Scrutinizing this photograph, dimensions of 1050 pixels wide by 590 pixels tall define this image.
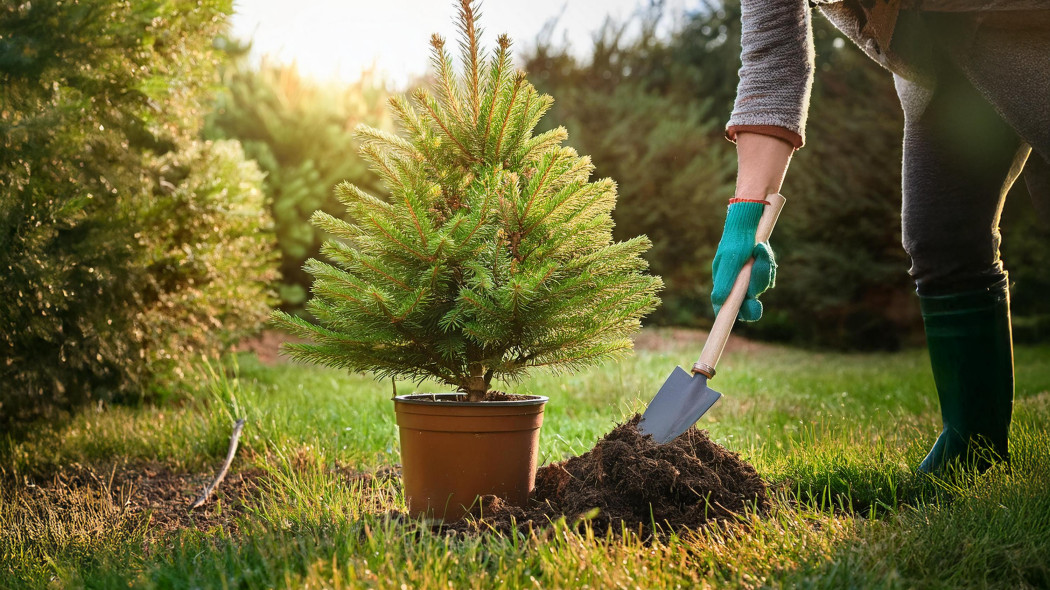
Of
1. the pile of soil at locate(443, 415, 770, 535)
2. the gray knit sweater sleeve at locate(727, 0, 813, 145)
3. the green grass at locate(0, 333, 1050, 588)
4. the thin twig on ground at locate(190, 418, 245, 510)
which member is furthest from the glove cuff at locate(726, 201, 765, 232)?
the thin twig on ground at locate(190, 418, 245, 510)

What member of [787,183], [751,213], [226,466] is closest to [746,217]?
[751,213]

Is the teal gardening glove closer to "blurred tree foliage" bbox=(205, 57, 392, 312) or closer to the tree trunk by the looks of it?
the tree trunk

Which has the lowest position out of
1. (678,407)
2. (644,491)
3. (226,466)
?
(226,466)

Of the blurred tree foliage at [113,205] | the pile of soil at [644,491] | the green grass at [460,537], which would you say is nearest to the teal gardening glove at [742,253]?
the pile of soil at [644,491]

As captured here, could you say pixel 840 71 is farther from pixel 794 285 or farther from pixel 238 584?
pixel 238 584

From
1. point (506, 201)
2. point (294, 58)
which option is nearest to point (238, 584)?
point (506, 201)

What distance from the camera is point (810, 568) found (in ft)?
5.21

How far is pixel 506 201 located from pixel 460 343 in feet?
1.35

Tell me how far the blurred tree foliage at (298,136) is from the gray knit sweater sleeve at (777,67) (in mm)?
5994

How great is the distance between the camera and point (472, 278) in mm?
2031

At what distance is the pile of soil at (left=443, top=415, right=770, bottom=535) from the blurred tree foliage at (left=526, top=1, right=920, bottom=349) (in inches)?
313

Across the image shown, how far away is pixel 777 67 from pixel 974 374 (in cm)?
116

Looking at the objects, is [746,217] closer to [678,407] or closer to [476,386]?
[678,407]

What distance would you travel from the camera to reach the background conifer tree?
79.5 inches
